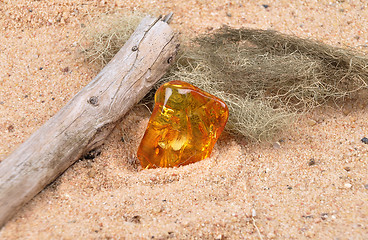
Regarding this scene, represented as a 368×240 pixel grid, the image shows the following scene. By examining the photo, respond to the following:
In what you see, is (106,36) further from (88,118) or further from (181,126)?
(181,126)

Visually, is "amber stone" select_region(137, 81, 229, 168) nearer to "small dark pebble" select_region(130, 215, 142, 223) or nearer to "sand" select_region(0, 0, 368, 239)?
"sand" select_region(0, 0, 368, 239)

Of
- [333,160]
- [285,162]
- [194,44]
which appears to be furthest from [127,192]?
[194,44]

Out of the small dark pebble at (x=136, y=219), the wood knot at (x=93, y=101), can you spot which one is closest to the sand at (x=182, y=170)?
the small dark pebble at (x=136, y=219)

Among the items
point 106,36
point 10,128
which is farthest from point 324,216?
point 106,36

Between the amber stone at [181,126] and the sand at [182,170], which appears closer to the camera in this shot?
the sand at [182,170]

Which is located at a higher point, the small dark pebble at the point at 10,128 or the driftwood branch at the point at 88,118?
the driftwood branch at the point at 88,118

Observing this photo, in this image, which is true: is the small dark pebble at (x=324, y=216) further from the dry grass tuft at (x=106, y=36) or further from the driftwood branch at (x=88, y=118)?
the dry grass tuft at (x=106, y=36)
